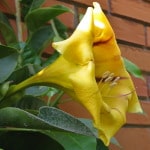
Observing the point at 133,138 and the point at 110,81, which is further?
the point at 133,138

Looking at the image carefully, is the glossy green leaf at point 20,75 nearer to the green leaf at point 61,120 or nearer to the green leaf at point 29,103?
the green leaf at point 29,103

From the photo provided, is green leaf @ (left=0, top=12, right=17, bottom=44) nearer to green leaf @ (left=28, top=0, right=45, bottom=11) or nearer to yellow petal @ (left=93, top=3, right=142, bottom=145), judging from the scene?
green leaf @ (left=28, top=0, right=45, bottom=11)

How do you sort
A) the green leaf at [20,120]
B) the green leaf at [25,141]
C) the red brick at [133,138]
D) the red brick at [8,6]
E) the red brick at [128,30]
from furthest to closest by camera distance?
the red brick at [128,30] → the red brick at [133,138] → the red brick at [8,6] → the green leaf at [25,141] → the green leaf at [20,120]

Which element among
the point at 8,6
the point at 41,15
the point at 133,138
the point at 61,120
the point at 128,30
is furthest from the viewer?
the point at 128,30

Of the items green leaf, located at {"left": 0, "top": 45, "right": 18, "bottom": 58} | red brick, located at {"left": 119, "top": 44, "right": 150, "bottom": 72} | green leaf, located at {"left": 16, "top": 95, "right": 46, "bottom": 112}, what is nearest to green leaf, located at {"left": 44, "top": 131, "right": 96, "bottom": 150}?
green leaf, located at {"left": 16, "top": 95, "right": 46, "bottom": 112}

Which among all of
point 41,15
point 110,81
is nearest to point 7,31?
point 41,15

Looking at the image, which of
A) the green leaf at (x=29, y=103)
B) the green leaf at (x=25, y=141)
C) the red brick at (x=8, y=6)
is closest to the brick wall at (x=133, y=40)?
the red brick at (x=8, y=6)

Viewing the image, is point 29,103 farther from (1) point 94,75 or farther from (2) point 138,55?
(2) point 138,55
